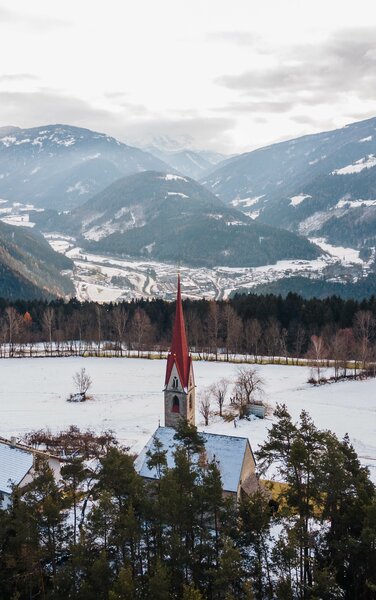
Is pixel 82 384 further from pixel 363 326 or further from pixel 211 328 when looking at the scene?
pixel 363 326

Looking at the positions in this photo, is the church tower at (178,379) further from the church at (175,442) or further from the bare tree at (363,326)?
the bare tree at (363,326)

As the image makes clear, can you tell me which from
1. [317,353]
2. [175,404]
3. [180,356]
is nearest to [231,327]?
[317,353]

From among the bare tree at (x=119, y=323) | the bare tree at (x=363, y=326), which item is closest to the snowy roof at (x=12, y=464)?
the bare tree at (x=119, y=323)

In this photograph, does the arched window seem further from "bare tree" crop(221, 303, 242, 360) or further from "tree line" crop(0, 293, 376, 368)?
"bare tree" crop(221, 303, 242, 360)

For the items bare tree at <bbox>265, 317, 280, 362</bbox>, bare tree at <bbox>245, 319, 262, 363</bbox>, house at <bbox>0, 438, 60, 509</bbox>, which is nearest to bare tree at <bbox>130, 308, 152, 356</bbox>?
bare tree at <bbox>245, 319, 262, 363</bbox>

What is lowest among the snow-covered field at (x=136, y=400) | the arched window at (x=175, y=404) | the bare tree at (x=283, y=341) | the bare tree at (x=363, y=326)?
the snow-covered field at (x=136, y=400)
